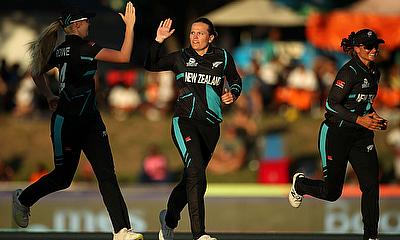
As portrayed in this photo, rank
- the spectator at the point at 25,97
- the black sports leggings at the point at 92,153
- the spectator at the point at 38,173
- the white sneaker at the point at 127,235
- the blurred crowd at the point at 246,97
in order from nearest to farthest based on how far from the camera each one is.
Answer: the white sneaker at the point at 127,235, the black sports leggings at the point at 92,153, the spectator at the point at 38,173, the blurred crowd at the point at 246,97, the spectator at the point at 25,97

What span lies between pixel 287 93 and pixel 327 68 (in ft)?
2.90

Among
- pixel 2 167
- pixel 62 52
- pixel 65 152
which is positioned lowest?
pixel 2 167

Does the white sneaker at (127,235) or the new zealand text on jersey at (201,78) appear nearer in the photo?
the white sneaker at (127,235)

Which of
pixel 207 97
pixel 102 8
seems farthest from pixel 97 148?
pixel 102 8

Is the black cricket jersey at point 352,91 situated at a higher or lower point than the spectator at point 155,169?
higher

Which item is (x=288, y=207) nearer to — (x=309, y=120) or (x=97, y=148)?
(x=309, y=120)

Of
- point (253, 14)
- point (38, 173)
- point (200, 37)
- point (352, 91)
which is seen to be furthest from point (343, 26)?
point (200, 37)

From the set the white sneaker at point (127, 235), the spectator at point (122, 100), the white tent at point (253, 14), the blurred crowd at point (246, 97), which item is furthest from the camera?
the white tent at point (253, 14)

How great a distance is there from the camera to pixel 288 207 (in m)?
16.7

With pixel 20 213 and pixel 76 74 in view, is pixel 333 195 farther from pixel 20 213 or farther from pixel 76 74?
pixel 20 213

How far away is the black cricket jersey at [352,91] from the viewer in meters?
9.51

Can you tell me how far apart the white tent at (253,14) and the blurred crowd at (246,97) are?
67 cm

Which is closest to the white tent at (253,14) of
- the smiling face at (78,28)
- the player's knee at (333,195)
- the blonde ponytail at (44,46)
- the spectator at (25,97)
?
the spectator at (25,97)

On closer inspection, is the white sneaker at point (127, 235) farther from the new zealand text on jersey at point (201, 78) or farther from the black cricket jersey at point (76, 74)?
the new zealand text on jersey at point (201, 78)
